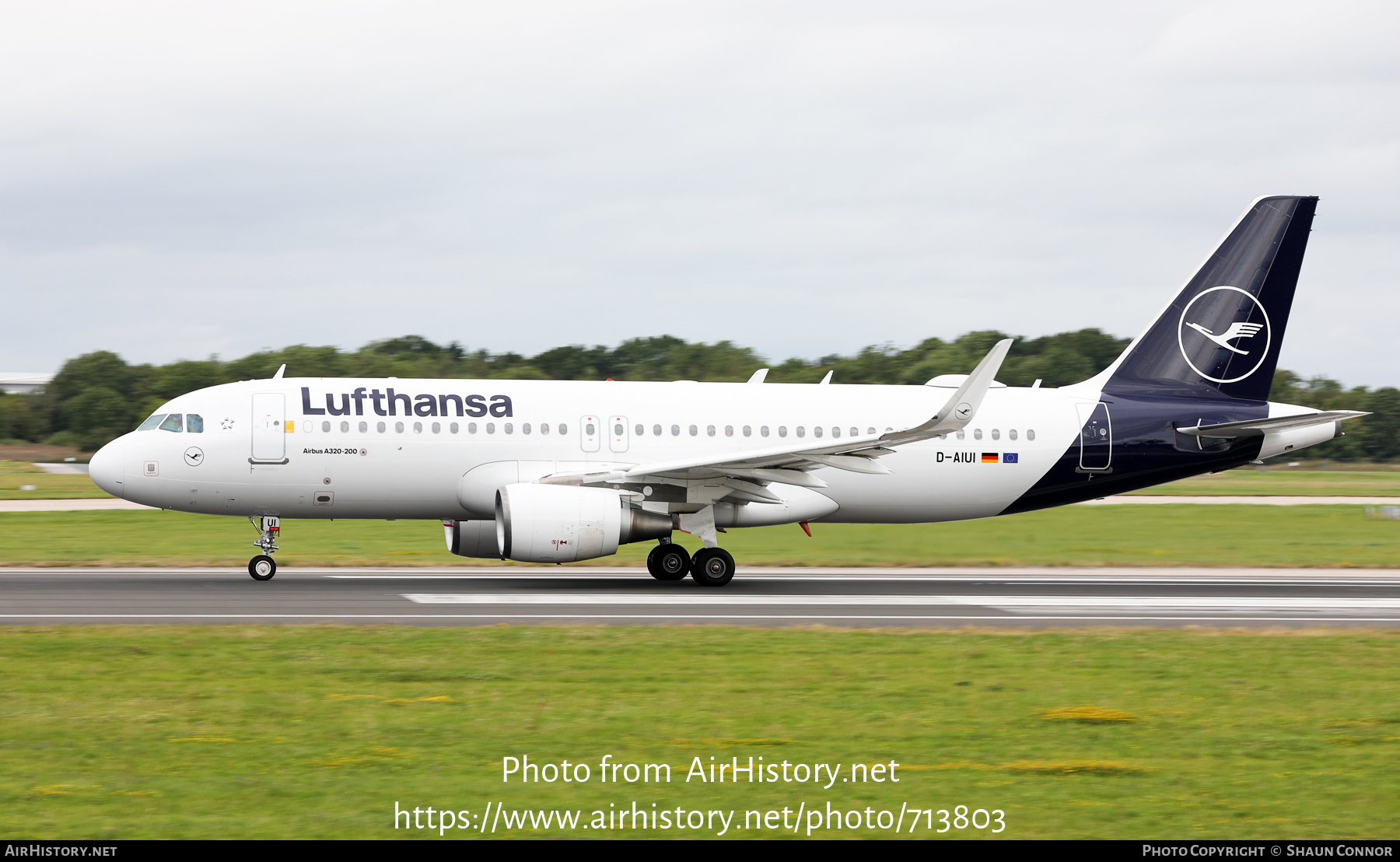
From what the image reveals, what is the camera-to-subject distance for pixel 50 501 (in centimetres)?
4288

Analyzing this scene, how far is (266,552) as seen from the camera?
23.1 meters

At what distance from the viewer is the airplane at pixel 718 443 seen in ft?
73.5

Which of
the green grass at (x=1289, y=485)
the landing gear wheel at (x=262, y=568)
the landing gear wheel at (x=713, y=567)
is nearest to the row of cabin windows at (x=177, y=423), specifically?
the landing gear wheel at (x=262, y=568)

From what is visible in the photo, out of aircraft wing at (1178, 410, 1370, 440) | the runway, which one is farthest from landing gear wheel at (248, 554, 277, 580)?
aircraft wing at (1178, 410, 1370, 440)

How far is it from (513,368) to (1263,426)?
35159mm

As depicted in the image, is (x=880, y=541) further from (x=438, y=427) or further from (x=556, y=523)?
(x=438, y=427)

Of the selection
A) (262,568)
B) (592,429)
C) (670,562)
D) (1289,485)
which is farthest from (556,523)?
(1289,485)

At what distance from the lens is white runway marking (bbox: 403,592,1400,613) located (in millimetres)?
20188

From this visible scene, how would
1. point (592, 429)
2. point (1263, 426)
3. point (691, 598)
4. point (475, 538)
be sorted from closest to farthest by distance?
point (691, 598)
point (475, 538)
point (592, 429)
point (1263, 426)

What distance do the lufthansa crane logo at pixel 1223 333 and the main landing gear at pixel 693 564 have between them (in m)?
10.6

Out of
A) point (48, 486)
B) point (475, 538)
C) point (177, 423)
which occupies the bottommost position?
point (475, 538)

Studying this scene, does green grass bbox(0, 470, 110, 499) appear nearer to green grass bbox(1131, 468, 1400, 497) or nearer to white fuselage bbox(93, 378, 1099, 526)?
white fuselage bbox(93, 378, 1099, 526)

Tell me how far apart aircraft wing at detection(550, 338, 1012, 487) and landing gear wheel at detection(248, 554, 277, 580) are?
4869mm
